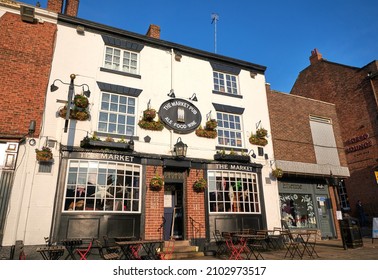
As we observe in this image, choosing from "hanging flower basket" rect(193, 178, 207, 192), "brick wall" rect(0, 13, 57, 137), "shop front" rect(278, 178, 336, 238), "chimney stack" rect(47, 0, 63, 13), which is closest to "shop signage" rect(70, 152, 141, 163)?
"brick wall" rect(0, 13, 57, 137)

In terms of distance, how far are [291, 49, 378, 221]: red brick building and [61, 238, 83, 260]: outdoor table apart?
574 inches

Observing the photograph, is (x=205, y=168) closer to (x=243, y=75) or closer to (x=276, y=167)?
(x=276, y=167)

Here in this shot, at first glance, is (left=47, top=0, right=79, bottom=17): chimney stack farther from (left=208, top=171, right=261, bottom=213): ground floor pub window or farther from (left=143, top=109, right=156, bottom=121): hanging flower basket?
(left=208, top=171, right=261, bottom=213): ground floor pub window

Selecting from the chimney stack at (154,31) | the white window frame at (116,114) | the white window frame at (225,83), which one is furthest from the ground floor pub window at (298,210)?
the chimney stack at (154,31)

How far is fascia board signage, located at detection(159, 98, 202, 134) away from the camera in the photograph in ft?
36.3

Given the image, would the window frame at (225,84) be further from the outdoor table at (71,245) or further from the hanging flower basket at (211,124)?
the outdoor table at (71,245)

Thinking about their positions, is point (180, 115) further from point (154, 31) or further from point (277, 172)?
point (277, 172)

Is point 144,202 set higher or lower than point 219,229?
higher

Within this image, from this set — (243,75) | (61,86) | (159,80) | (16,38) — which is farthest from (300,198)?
(16,38)

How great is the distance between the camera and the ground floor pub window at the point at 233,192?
10.9m

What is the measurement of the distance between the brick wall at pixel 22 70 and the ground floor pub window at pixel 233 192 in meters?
6.85

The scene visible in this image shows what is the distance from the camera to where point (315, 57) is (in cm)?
2100

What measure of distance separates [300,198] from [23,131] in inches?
489
